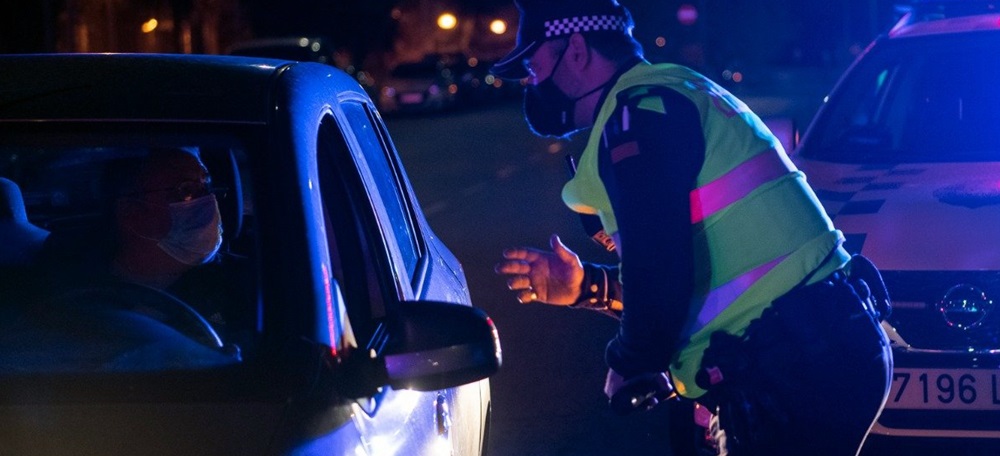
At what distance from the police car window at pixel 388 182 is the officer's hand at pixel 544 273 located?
0.29 m

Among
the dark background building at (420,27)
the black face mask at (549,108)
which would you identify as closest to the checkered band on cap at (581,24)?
the black face mask at (549,108)

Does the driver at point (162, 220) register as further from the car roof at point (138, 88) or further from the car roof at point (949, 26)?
the car roof at point (949, 26)

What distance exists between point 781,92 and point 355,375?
4513 cm

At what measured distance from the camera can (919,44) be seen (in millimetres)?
6996

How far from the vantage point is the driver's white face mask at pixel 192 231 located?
138 inches

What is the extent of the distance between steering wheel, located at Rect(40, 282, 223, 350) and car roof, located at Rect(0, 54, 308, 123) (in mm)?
312

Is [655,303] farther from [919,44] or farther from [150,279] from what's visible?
[919,44]

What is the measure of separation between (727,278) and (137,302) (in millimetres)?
1135

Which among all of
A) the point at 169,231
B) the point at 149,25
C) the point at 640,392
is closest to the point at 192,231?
the point at 169,231

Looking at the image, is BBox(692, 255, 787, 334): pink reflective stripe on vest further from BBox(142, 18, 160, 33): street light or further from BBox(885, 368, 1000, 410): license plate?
BBox(142, 18, 160, 33): street light

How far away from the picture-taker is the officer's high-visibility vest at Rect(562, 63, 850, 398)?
3.21 metres

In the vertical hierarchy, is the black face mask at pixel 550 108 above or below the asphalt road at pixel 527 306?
above

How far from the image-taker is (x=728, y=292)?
325 centimetres

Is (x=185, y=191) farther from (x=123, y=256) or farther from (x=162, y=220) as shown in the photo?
(x=123, y=256)
